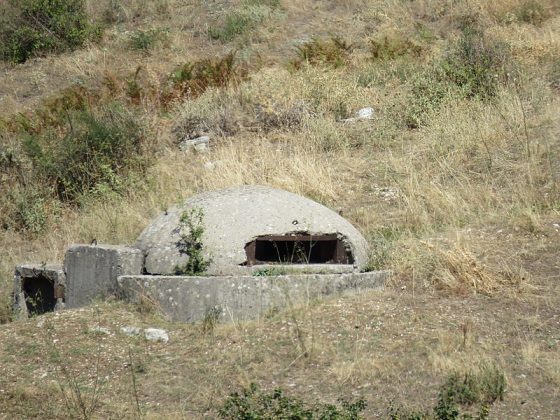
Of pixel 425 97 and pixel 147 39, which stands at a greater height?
pixel 147 39

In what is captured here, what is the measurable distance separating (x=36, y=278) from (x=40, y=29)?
10708 mm

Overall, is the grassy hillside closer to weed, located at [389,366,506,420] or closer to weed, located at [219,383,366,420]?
weed, located at [389,366,506,420]

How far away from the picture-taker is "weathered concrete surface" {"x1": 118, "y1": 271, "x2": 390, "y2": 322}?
722 centimetres

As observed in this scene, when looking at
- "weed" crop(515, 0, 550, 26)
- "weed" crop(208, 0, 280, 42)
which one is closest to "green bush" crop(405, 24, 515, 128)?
"weed" crop(515, 0, 550, 26)

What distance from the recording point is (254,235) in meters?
7.58

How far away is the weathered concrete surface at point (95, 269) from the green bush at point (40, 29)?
10.7m

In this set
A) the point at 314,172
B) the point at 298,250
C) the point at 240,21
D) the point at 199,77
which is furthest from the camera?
the point at 240,21

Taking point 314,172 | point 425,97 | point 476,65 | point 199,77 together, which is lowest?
point 314,172

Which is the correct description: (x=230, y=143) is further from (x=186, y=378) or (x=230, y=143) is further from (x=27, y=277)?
(x=186, y=378)

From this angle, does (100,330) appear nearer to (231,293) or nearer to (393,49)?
(231,293)

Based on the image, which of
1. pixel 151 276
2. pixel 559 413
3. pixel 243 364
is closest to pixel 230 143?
pixel 151 276

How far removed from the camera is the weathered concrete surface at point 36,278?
820cm

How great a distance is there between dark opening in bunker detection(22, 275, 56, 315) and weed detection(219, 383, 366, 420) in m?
3.59

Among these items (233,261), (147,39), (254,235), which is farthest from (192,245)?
(147,39)
